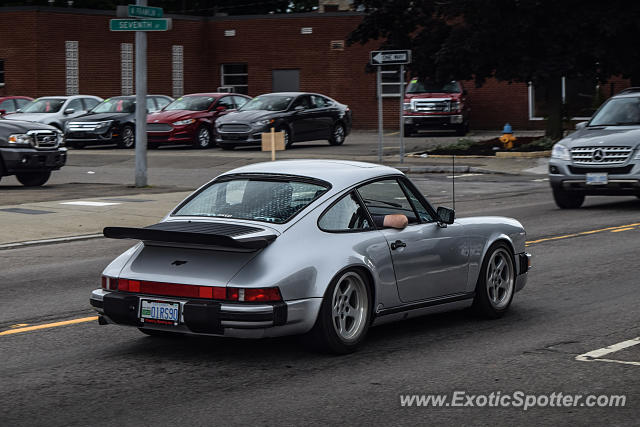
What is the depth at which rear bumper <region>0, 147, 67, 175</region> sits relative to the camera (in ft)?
69.9

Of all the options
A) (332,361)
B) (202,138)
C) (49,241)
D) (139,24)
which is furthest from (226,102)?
(332,361)

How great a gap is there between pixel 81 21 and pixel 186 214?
40.2 meters

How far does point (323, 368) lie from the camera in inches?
288

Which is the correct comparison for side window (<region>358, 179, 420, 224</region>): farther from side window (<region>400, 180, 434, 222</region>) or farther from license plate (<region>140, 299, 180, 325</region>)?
license plate (<region>140, 299, 180, 325</region>)

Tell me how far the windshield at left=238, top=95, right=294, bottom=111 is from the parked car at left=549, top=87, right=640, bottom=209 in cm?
1593

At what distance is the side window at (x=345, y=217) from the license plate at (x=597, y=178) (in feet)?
35.0

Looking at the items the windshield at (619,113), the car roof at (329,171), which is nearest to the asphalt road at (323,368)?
the car roof at (329,171)

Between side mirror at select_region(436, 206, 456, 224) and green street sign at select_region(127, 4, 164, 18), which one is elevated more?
green street sign at select_region(127, 4, 164, 18)

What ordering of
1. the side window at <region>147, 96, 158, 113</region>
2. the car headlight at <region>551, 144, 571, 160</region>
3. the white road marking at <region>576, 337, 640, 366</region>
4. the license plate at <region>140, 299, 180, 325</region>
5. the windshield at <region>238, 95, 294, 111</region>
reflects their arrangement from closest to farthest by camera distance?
1. the license plate at <region>140, 299, 180, 325</region>
2. the white road marking at <region>576, 337, 640, 366</region>
3. the car headlight at <region>551, 144, 571, 160</region>
4. the windshield at <region>238, 95, 294, 111</region>
5. the side window at <region>147, 96, 158, 113</region>

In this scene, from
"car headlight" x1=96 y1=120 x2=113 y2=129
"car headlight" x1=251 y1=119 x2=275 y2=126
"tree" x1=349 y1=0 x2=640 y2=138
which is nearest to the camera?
"tree" x1=349 y1=0 x2=640 y2=138

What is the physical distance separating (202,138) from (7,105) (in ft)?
25.0

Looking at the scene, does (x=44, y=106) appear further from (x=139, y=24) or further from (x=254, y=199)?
(x=254, y=199)

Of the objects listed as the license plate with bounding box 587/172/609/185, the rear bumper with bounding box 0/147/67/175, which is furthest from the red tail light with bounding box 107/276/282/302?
the rear bumper with bounding box 0/147/67/175

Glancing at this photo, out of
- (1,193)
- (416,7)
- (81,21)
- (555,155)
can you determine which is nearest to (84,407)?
(555,155)
